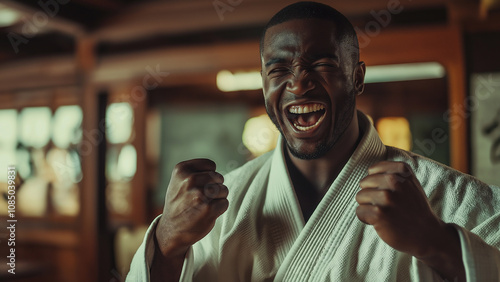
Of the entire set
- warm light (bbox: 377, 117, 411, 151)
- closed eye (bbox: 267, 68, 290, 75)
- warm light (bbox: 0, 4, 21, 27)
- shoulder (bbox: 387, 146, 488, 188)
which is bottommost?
shoulder (bbox: 387, 146, 488, 188)

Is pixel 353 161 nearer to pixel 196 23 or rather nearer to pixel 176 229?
pixel 176 229

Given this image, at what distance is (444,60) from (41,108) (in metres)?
4.69

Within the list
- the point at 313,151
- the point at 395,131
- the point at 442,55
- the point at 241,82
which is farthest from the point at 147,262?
the point at 395,131

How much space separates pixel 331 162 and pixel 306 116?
0.78 feet

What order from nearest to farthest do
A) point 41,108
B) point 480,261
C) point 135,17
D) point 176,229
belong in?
point 480,261 < point 176,229 < point 135,17 < point 41,108

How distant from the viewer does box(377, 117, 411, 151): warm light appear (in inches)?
228

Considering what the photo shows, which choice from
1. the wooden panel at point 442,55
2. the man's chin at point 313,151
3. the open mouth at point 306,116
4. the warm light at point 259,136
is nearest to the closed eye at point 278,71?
the open mouth at point 306,116

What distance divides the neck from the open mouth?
0.51 feet

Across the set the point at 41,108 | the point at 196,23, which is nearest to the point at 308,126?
the point at 196,23

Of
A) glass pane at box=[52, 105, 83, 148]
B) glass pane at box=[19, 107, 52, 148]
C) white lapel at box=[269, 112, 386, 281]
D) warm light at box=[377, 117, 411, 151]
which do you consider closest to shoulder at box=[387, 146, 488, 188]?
white lapel at box=[269, 112, 386, 281]

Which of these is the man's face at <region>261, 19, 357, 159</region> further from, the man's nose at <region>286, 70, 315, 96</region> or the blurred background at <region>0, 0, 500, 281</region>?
the blurred background at <region>0, 0, 500, 281</region>

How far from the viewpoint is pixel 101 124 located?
5016 millimetres

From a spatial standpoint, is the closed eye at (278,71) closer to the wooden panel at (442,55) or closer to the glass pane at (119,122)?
the wooden panel at (442,55)

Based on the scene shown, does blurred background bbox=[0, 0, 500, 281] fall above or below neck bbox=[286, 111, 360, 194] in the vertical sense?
above
